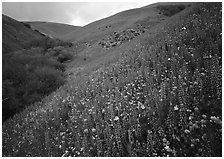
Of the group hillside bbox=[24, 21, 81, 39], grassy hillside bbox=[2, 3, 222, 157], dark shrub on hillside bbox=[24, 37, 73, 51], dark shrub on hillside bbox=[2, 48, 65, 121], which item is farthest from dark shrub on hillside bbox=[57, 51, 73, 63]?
hillside bbox=[24, 21, 81, 39]

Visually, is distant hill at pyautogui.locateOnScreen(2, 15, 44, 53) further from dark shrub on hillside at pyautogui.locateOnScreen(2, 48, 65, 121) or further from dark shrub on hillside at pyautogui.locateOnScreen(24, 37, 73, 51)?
dark shrub on hillside at pyautogui.locateOnScreen(2, 48, 65, 121)

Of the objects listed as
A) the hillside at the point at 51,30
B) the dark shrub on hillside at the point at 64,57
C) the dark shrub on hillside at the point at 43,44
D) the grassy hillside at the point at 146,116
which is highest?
the hillside at the point at 51,30

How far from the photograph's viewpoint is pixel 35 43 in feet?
92.4

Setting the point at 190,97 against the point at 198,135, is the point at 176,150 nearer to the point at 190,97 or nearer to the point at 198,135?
the point at 198,135

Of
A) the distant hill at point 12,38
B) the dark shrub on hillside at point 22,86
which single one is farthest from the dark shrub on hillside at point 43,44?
the dark shrub on hillside at point 22,86

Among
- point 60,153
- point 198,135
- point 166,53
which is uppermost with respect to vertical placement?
point 166,53

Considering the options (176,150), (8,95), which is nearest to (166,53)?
(176,150)

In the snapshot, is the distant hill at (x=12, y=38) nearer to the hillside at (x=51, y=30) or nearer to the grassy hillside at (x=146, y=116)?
the grassy hillside at (x=146, y=116)

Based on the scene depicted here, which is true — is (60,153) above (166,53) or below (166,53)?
below

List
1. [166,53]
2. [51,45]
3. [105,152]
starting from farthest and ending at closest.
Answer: [51,45], [166,53], [105,152]

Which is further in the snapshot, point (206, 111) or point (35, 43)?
point (35, 43)

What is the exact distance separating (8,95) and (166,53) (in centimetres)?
660

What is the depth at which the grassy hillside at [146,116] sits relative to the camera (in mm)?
4031

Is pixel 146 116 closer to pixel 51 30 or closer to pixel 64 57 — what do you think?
pixel 64 57
